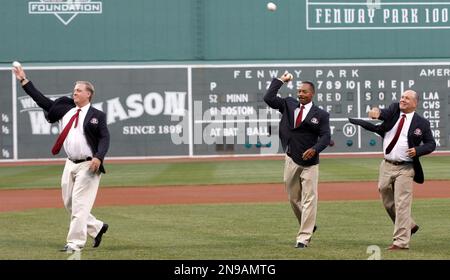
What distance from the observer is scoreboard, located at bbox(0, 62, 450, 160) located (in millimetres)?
32031

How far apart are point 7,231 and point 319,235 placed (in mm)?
4060

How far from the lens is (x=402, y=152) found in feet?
35.7

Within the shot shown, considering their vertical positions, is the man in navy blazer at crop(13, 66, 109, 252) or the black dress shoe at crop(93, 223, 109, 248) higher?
the man in navy blazer at crop(13, 66, 109, 252)

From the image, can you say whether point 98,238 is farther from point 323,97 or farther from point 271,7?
point 323,97

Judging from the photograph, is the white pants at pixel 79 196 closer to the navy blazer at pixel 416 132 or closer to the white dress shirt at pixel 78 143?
the white dress shirt at pixel 78 143

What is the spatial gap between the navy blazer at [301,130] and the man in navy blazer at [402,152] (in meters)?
0.59

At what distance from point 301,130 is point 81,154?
2.51 metres

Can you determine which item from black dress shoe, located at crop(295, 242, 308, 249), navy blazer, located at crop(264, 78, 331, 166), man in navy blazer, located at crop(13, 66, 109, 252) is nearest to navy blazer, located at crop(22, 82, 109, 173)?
man in navy blazer, located at crop(13, 66, 109, 252)

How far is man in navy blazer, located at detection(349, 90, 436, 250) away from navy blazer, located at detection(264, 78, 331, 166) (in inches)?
23.2

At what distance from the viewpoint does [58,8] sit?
32.7 metres

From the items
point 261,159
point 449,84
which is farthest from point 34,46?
point 449,84

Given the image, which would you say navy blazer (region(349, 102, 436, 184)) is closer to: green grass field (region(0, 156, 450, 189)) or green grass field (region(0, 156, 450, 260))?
green grass field (region(0, 156, 450, 260))

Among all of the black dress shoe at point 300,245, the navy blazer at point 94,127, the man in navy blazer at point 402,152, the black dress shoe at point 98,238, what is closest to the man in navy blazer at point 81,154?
the navy blazer at point 94,127

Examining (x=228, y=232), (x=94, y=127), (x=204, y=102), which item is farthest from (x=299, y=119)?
(x=204, y=102)
